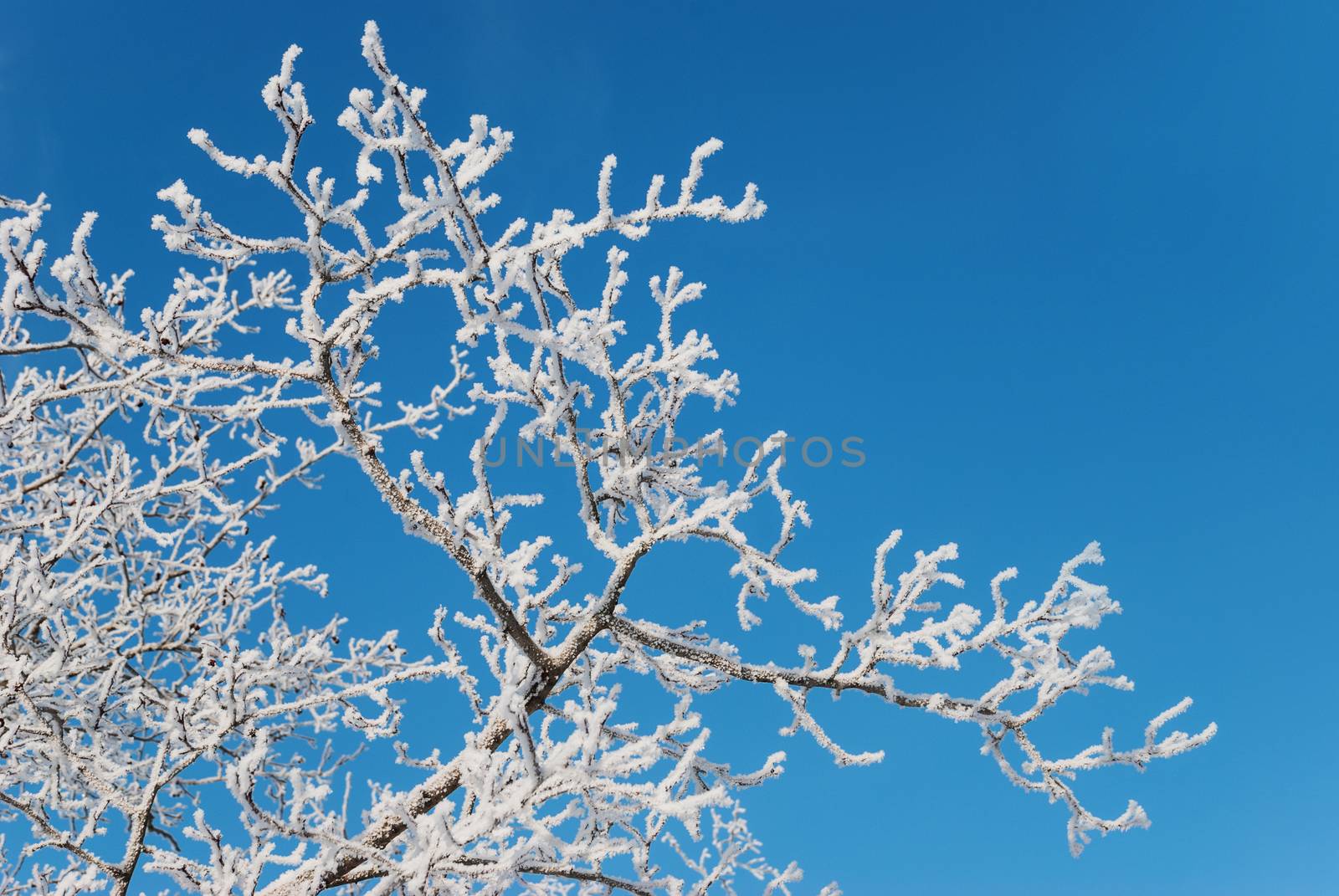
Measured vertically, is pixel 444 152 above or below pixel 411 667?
above

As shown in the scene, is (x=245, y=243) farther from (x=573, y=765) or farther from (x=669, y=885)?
(x=669, y=885)

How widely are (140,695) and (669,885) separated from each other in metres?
3.30

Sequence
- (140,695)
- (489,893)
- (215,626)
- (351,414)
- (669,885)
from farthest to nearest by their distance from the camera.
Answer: (215,626), (140,695), (669,885), (351,414), (489,893)

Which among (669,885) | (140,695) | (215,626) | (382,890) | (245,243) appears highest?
(215,626)

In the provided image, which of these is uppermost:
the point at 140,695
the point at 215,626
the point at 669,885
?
the point at 215,626

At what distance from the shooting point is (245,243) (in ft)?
9.76

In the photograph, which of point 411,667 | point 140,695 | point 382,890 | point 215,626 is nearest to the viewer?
point 382,890

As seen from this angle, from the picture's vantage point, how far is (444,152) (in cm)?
267

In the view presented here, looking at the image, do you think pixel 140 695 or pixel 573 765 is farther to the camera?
pixel 140 695

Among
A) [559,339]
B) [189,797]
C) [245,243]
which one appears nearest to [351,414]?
[245,243]

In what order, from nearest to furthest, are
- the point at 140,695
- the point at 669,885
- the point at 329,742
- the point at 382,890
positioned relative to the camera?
the point at 382,890 < the point at 669,885 < the point at 140,695 < the point at 329,742

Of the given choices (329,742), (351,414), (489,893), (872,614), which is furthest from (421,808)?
(329,742)

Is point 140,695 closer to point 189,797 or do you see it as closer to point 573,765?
point 189,797

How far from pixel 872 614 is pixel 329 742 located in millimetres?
4454
